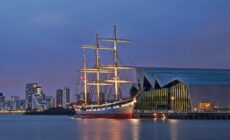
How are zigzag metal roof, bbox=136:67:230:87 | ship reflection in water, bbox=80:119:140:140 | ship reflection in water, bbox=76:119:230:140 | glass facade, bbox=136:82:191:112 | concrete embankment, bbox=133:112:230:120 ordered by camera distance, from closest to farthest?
ship reflection in water, bbox=76:119:230:140, ship reflection in water, bbox=80:119:140:140, concrete embankment, bbox=133:112:230:120, glass facade, bbox=136:82:191:112, zigzag metal roof, bbox=136:67:230:87

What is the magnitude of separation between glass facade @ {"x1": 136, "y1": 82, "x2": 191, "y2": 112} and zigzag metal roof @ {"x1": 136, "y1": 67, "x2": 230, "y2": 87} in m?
2.04

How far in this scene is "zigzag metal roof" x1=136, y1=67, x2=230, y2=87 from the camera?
139 meters

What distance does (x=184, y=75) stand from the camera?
470 feet

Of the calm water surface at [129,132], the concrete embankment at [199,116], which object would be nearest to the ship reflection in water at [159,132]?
the calm water surface at [129,132]

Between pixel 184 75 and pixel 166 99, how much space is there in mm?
8178

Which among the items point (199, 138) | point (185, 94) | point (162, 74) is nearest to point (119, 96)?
point (162, 74)

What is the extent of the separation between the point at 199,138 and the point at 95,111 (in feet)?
334

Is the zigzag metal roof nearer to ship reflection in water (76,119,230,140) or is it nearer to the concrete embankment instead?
the concrete embankment

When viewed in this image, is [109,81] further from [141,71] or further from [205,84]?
[205,84]

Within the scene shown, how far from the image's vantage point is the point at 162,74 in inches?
5871

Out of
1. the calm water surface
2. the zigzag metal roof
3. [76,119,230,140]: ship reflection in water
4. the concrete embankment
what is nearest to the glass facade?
the zigzag metal roof

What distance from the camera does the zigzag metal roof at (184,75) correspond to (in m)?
139

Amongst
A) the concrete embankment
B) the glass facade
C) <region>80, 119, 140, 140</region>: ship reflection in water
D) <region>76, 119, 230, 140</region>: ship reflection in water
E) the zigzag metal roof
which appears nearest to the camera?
<region>76, 119, 230, 140</region>: ship reflection in water

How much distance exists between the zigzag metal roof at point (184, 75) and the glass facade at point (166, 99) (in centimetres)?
204
